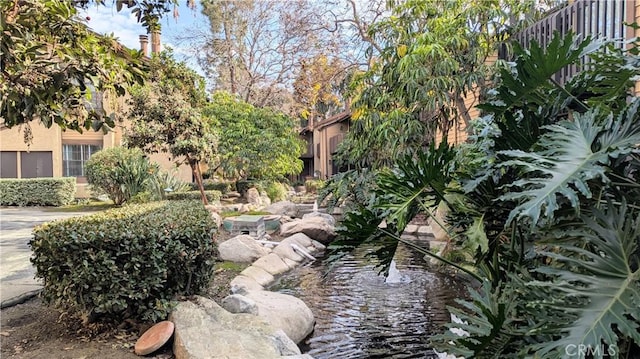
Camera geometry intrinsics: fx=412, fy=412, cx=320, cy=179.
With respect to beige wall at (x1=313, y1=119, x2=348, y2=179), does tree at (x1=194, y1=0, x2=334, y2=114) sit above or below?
above

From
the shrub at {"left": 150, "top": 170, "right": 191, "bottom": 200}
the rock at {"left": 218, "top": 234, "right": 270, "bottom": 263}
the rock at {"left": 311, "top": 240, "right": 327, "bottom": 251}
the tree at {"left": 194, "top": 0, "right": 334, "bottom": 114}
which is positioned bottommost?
the rock at {"left": 311, "top": 240, "right": 327, "bottom": 251}

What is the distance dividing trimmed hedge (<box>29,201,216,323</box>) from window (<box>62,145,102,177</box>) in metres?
18.3

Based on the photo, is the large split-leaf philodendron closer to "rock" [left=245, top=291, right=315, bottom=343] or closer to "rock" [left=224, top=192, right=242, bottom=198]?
"rock" [left=245, top=291, right=315, bottom=343]

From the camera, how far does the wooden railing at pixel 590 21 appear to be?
4.96m

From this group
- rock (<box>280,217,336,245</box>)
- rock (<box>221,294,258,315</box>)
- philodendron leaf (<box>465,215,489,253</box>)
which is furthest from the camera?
rock (<box>280,217,336,245</box>)

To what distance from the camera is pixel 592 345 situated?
57.0 inches

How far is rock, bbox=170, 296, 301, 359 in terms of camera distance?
10.4 feet

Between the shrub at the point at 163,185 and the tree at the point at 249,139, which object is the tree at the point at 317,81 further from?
the shrub at the point at 163,185

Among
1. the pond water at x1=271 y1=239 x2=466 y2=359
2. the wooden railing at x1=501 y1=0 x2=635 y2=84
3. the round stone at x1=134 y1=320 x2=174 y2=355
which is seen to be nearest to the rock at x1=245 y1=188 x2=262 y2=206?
the pond water at x1=271 y1=239 x2=466 y2=359

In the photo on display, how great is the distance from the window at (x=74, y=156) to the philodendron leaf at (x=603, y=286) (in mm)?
21373

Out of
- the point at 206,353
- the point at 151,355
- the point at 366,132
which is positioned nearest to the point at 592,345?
the point at 206,353

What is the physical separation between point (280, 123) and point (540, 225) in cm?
1618

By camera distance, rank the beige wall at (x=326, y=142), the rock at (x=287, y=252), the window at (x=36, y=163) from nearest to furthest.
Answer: the rock at (x=287, y=252) → the window at (x=36, y=163) → the beige wall at (x=326, y=142)

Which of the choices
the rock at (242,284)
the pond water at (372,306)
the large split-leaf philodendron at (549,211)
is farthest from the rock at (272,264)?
the large split-leaf philodendron at (549,211)
